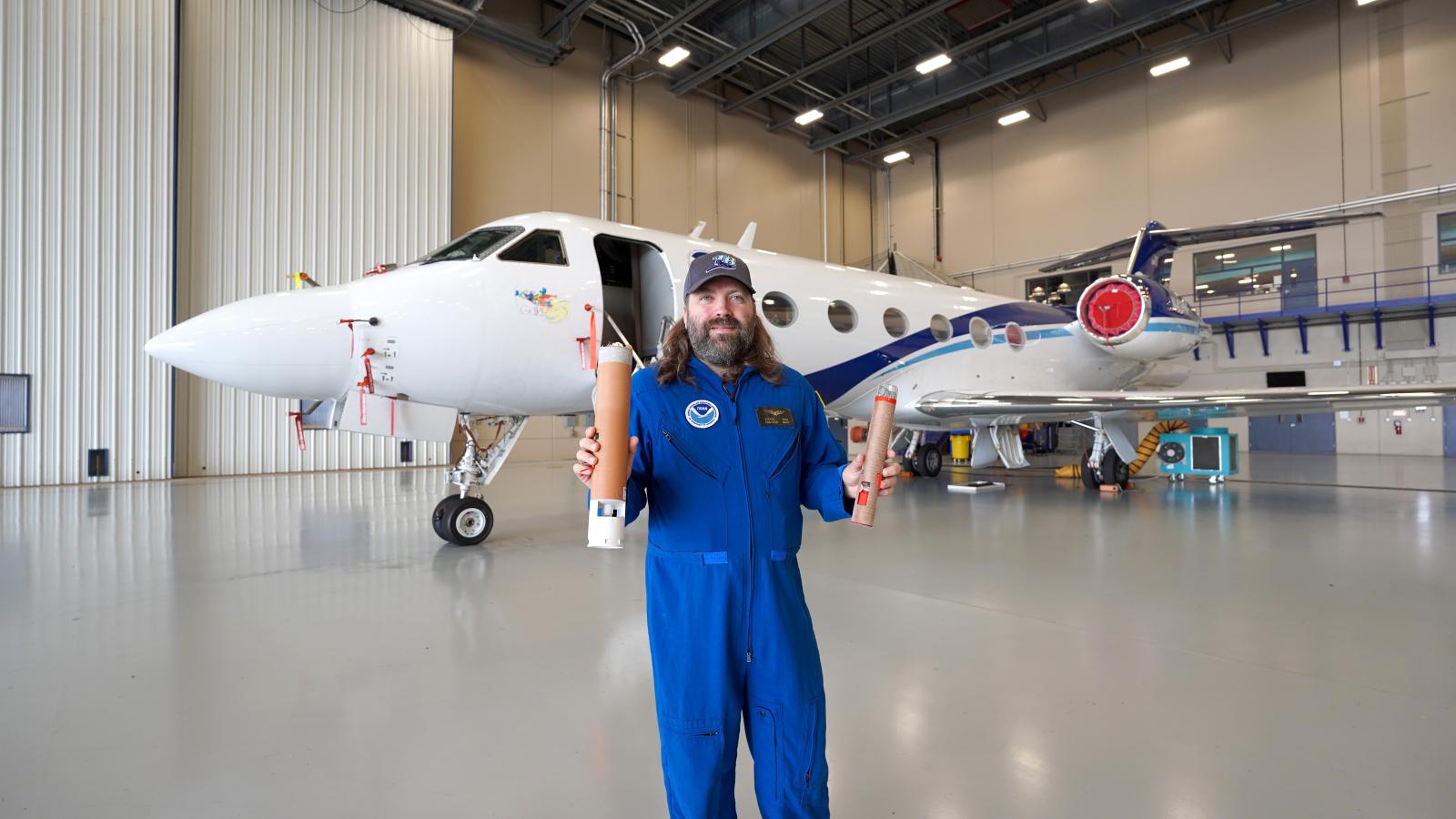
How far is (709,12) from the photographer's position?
1714cm

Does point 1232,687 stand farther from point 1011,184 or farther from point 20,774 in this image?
point 1011,184

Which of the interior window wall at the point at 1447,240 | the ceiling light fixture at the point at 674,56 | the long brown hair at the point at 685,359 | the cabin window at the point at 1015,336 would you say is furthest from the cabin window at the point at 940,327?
the interior window wall at the point at 1447,240

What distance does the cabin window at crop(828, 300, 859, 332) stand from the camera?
7734mm

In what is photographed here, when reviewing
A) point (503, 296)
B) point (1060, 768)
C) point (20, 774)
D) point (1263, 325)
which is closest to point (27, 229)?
point (503, 296)

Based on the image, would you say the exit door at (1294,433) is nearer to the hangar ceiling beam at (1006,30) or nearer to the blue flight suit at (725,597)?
the hangar ceiling beam at (1006,30)

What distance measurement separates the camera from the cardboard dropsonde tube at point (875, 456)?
4.55ft

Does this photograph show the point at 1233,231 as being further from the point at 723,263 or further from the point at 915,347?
the point at 723,263

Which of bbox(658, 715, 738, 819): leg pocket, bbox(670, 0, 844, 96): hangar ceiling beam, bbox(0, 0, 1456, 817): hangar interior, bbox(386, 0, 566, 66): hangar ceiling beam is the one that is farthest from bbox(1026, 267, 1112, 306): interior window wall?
bbox(658, 715, 738, 819): leg pocket

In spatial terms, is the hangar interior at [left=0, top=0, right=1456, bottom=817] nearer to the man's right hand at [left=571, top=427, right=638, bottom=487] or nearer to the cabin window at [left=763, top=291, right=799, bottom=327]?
the cabin window at [left=763, top=291, right=799, bottom=327]

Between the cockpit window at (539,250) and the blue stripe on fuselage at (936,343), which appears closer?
the cockpit window at (539,250)

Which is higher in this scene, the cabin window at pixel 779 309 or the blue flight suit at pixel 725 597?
the cabin window at pixel 779 309

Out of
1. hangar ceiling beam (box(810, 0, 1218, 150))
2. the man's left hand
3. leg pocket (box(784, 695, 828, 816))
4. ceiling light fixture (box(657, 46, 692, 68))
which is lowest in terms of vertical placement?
leg pocket (box(784, 695, 828, 816))

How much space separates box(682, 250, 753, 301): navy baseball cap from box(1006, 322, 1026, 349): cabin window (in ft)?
30.9

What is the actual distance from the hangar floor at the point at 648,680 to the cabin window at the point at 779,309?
2.58 m
